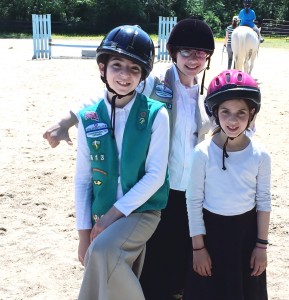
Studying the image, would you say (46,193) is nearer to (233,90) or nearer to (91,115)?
(91,115)

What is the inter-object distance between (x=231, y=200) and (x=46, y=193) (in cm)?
299

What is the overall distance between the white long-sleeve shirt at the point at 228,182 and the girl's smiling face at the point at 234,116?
0.11 metres

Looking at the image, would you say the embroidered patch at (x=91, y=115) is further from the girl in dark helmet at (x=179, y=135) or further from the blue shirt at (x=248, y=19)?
the blue shirt at (x=248, y=19)

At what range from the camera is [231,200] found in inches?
91.4

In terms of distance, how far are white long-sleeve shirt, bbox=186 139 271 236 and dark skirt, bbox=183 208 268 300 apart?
0.14ft

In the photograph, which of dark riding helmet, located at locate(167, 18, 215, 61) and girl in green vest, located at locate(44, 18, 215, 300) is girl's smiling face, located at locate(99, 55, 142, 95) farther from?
dark riding helmet, located at locate(167, 18, 215, 61)

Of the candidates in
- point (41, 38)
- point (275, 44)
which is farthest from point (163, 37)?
point (275, 44)

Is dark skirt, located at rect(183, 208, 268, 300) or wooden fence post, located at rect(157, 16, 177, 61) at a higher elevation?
wooden fence post, located at rect(157, 16, 177, 61)

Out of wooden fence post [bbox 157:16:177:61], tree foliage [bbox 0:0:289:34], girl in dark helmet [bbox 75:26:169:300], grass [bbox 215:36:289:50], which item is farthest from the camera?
tree foliage [bbox 0:0:289:34]

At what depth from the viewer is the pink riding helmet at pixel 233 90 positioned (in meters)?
2.27

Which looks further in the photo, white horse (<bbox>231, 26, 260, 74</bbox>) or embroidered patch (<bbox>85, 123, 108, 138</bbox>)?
white horse (<bbox>231, 26, 260, 74</bbox>)

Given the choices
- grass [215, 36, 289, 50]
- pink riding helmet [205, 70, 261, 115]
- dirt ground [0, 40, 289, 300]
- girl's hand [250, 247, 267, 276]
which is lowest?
dirt ground [0, 40, 289, 300]

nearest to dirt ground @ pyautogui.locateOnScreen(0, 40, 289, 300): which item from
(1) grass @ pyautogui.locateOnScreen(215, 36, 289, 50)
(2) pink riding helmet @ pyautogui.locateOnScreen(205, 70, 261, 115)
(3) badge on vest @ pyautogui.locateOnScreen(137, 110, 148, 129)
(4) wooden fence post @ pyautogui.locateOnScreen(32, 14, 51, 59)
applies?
(3) badge on vest @ pyautogui.locateOnScreen(137, 110, 148, 129)

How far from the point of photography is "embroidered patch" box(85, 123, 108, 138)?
7.45 feet
